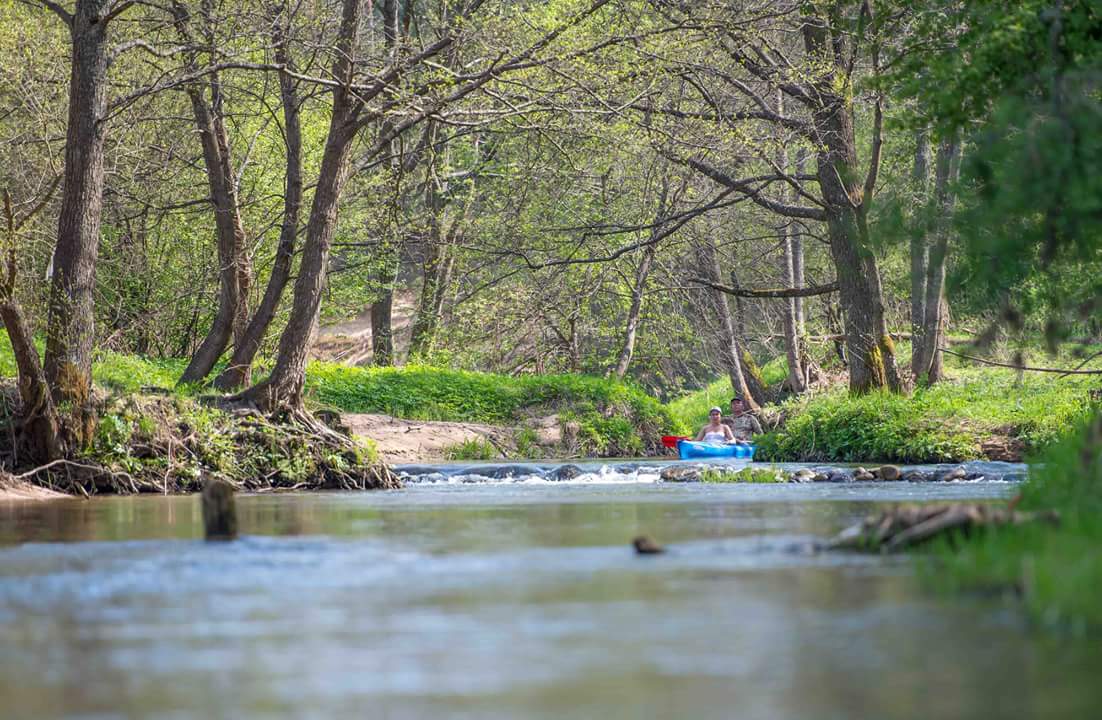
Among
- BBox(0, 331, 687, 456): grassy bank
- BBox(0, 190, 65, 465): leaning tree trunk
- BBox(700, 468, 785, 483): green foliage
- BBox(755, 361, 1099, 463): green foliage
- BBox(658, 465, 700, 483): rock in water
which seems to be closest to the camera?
BBox(0, 190, 65, 465): leaning tree trunk

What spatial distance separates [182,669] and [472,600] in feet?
7.46

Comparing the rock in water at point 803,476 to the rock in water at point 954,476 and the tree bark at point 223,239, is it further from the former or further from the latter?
the tree bark at point 223,239

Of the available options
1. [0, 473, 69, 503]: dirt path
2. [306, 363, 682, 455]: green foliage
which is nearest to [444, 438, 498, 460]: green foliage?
[306, 363, 682, 455]: green foliage

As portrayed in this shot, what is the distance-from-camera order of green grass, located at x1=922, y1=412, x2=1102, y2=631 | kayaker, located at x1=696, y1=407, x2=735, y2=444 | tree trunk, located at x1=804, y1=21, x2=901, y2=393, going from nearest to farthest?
green grass, located at x1=922, y1=412, x2=1102, y2=631
tree trunk, located at x1=804, y1=21, x2=901, y2=393
kayaker, located at x1=696, y1=407, x2=735, y2=444

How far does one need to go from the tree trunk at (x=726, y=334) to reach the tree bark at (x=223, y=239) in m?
13.7

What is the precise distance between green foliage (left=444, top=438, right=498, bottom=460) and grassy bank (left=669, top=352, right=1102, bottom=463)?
634 centimetres

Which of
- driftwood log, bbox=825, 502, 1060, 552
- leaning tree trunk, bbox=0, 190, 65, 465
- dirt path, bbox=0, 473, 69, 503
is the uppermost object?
leaning tree trunk, bbox=0, 190, 65, 465

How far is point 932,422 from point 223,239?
13.2 metres

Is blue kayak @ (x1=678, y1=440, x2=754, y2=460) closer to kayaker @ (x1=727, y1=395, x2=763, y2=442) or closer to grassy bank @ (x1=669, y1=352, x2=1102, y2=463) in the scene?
grassy bank @ (x1=669, y1=352, x2=1102, y2=463)

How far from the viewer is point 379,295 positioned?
4097cm

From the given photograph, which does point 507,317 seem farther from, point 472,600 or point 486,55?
point 472,600

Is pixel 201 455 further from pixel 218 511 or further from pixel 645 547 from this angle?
pixel 645 547

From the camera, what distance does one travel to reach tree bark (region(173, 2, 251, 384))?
2664 cm

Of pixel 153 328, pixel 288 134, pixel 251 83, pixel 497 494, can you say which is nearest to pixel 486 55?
pixel 288 134
